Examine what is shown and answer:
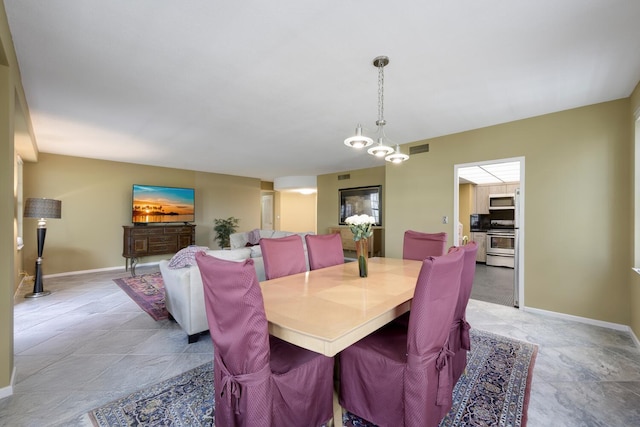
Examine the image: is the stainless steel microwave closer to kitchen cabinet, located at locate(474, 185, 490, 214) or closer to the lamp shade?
kitchen cabinet, located at locate(474, 185, 490, 214)

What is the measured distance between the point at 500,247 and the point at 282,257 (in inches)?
241

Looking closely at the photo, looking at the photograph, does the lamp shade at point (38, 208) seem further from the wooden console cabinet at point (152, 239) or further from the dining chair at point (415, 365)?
the dining chair at point (415, 365)

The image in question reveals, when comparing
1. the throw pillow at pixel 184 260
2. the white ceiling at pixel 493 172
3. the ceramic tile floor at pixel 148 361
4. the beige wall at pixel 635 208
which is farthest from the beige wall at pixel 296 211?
the beige wall at pixel 635 208

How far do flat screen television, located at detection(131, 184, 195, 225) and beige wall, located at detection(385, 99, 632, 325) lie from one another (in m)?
6.41

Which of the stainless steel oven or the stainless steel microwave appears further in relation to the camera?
the stainless steel microwave

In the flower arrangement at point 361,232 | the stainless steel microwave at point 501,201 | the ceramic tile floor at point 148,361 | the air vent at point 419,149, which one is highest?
the air vent at point 419,149

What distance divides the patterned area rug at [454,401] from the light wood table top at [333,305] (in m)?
0.73

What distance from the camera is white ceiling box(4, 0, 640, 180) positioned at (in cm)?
171

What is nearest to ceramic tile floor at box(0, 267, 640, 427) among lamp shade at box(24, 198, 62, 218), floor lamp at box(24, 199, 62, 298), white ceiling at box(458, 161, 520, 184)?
floor lamp at box(24, 199, 62, 298)

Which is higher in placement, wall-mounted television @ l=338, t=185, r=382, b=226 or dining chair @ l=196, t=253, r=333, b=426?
wall-mounted television @ l=338, t=185, r=382, b=226

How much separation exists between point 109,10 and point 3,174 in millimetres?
1267

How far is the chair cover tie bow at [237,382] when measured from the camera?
1.23 m

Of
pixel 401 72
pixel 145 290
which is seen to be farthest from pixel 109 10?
pixel 145 290

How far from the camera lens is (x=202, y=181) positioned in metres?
7.58
